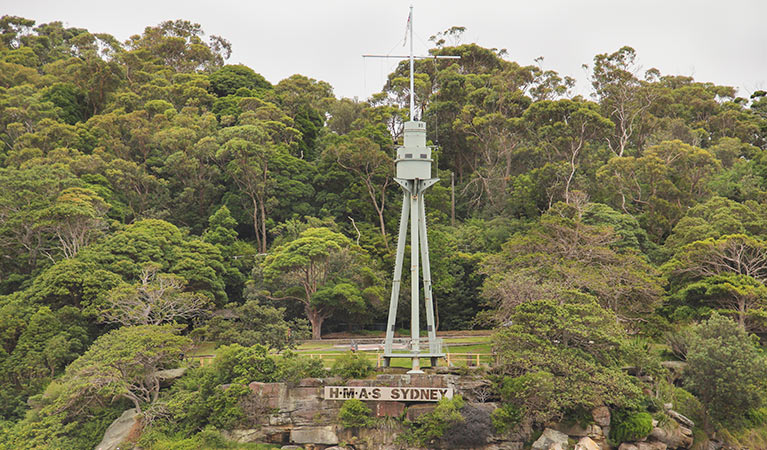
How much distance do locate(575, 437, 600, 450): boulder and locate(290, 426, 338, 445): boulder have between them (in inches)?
433

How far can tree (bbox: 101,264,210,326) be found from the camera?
34906mm

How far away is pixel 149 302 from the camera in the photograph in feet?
116

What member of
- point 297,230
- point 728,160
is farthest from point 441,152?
point 728,160

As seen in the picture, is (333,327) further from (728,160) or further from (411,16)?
(728,160)

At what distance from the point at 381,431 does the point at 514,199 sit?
28.6 m

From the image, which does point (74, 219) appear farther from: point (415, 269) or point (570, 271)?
point (570, 271)

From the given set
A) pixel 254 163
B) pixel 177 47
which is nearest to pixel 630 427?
pixel 254 163

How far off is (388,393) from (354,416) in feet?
6.18

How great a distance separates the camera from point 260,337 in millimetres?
34219

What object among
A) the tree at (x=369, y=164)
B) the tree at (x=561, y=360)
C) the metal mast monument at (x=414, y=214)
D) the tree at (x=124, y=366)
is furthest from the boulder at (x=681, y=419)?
the tree at (x=369, y=164)

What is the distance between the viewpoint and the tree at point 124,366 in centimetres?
3058

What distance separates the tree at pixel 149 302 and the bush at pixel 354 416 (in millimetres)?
10836

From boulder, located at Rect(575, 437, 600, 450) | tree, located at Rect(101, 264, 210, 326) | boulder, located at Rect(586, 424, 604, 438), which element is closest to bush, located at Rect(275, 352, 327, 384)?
tree, located at Rect(101, 264, 210, 326)

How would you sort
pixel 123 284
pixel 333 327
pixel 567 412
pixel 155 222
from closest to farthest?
1. pixel 567 412
2. pixel 123 284
3. pixel 155 222
4. pixel 333 327
